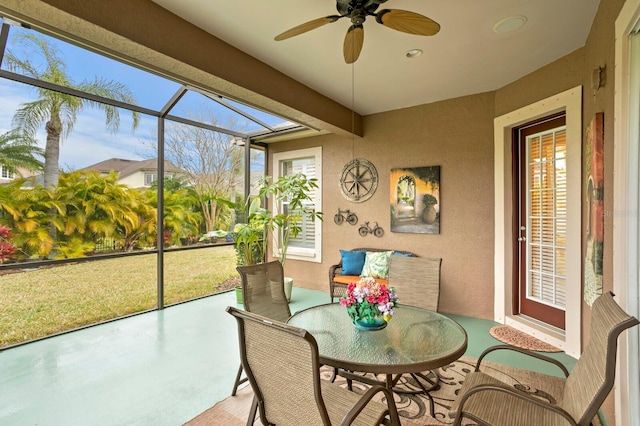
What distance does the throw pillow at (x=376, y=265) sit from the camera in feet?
13.8

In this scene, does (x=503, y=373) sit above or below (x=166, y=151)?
below

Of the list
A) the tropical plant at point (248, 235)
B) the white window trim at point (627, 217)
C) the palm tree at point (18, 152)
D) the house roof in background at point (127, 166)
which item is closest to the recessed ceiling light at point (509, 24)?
the white window trim at point (627, 217)

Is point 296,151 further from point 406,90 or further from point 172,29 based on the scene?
point 172,29

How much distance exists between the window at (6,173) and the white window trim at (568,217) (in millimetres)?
5561

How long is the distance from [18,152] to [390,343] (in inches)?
166

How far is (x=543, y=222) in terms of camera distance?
3.46 meters

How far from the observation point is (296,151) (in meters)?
5.70

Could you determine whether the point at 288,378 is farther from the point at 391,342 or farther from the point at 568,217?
the point at 568,217

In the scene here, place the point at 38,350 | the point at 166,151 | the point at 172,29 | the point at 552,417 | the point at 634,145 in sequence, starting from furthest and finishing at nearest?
the point at 166,151
the point at 38,350
the point at 172,29
the point at 634,145
the point at 552,417

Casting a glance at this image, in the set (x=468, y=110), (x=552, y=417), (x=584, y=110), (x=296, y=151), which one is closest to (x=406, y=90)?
(x=468, y=110)

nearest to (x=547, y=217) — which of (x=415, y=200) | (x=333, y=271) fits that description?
(x=415, y=200)

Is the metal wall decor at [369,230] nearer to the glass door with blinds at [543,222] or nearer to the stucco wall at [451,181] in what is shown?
the stucco wall at [451,181]

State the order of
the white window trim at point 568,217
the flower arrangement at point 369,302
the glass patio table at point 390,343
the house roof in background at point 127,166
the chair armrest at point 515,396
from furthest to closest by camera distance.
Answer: the house roof in background at point 127,166
the white window trim at point 568,217
the flower arrangement at point 369,302
the glass patio table at point 390,343
the chair armrest at point 515,396

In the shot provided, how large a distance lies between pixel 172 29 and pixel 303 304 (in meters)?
3.81
